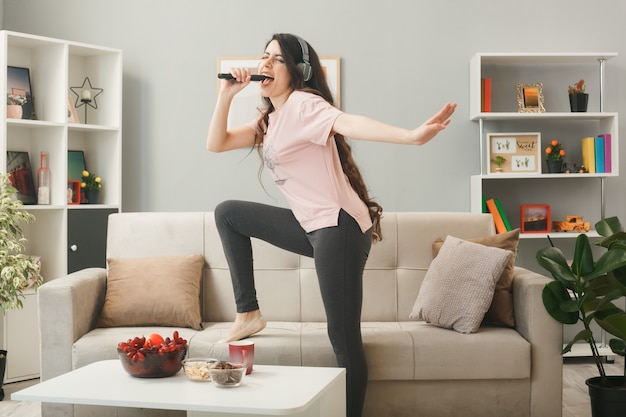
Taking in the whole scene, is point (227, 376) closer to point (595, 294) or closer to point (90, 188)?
point (595, 294)

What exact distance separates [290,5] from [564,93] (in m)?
1.76

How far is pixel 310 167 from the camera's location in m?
2.74

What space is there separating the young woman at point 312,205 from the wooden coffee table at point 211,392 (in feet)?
0.85

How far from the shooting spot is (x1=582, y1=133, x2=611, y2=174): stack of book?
4.51 meters

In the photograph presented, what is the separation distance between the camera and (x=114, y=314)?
3.24 meters

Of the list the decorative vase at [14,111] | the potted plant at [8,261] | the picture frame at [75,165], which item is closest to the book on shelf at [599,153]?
the picture frame at [75,165]

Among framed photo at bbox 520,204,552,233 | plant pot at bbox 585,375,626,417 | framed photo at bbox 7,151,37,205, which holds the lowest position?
plant pot at bbox 585,375,626,417

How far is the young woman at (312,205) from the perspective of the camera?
2.68m

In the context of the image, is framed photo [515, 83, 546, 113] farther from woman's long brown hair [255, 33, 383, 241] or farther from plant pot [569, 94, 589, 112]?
woman's long brown hair [255, 33, 383, 241]

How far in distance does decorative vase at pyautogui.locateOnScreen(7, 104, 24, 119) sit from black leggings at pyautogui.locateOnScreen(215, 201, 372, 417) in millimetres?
1879

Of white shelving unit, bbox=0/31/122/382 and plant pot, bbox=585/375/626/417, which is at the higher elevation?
white shelving unit, bbox=0/31/122/382

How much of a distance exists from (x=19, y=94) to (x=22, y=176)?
46 centimetres

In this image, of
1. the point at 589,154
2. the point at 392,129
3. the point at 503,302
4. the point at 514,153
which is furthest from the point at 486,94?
the point at 392,129

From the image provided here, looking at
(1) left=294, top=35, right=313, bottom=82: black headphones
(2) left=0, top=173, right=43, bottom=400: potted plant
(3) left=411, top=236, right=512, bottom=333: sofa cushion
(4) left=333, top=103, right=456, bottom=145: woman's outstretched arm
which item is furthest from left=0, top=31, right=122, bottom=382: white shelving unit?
(4) left=333, top=103, right=456, bottom=145: woman's outstretched arm
